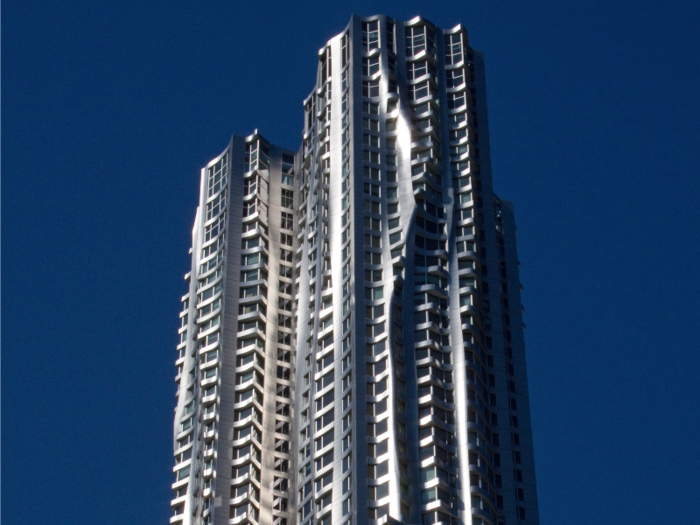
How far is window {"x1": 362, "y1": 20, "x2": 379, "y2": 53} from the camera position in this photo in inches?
6442

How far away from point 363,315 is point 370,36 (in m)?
36.2

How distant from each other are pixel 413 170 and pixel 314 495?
34906mm

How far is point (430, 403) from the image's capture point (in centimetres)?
13625

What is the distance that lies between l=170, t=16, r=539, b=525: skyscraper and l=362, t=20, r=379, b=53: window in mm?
204

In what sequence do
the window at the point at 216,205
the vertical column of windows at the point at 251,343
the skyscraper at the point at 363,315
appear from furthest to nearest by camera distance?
the window at the point at 216,205, the vertical column of windows at the point at 251,343, the skyscraper at the point at 363,315

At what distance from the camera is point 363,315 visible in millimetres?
142125

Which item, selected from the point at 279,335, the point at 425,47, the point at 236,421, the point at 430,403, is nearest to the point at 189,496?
the point at 236,421

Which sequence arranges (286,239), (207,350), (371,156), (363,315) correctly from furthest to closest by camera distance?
(286,239) < (207,350) < (371,156) < (363,315)

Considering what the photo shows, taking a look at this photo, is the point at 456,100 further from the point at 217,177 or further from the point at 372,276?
the point at 217,177

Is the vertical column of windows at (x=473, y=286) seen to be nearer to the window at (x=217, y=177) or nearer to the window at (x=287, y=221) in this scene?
the window at (x=287, y=221)

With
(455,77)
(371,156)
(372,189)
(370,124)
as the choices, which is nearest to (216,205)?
(370,124)

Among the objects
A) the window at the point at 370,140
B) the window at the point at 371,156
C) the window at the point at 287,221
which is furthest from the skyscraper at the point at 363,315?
the window at the point at 371,156

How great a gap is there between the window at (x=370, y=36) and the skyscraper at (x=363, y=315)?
0.67 feet

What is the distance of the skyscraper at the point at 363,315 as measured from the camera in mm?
134875
